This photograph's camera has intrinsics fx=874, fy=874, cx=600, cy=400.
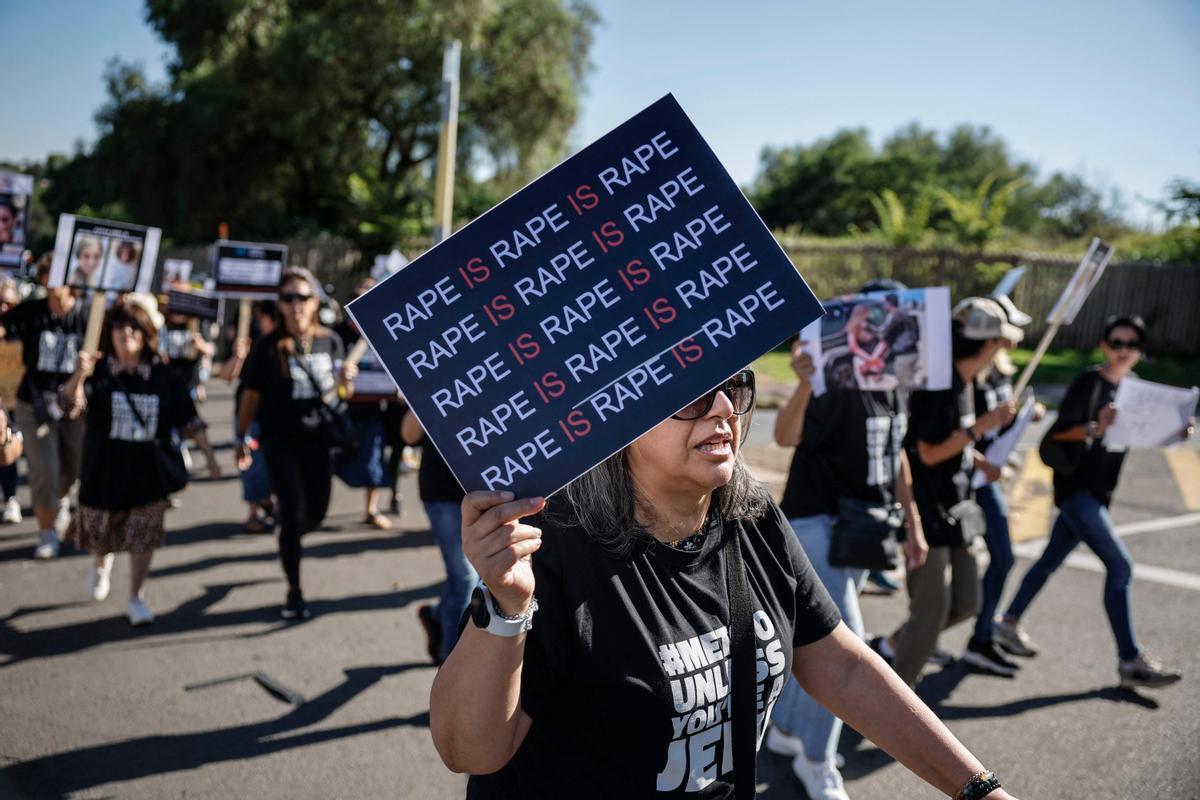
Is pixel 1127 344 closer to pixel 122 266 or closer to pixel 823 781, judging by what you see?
pixel 823 781

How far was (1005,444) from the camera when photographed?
16.6 ft

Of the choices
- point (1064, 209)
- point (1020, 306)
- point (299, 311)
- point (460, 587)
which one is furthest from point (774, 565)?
point (1064, 209)

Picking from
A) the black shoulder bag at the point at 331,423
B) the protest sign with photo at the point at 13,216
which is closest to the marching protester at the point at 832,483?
the black shoulder bag at the point at 331,423

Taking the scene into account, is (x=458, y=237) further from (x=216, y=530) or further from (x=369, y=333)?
(x=216, y=530)

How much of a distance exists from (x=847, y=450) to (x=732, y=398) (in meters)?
1.94

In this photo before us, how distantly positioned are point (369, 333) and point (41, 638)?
14.8ft

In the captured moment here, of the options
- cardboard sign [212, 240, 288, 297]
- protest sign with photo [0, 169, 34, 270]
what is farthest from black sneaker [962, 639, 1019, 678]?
protest sign with photo [0, 169, 34, 270]

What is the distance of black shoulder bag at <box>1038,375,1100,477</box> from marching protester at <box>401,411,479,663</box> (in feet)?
11.1

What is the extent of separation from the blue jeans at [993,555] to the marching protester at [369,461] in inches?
176

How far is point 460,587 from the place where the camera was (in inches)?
167

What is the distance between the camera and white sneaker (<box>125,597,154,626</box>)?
5.20 m

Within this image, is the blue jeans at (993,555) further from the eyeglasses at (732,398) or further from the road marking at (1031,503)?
the eyeglasses at (732,398)

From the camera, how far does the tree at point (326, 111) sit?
2373 cm

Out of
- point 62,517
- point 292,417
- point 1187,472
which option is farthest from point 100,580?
point 1187,472
